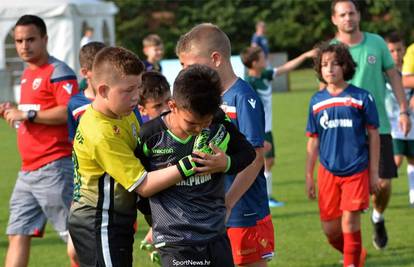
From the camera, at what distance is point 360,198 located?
7688mm

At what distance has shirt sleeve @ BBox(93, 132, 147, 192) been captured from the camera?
15.8 ft

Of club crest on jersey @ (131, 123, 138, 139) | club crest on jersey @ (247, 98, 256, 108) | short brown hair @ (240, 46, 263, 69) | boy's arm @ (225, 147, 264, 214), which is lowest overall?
short brown hair @ (240, 46, 263, 69)

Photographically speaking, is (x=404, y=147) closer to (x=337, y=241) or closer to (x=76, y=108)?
(x=337, y=241)

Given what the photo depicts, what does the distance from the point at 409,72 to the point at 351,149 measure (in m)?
2.68

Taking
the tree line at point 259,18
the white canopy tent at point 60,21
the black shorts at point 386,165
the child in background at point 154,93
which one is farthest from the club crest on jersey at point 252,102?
the tree line at point 259,18

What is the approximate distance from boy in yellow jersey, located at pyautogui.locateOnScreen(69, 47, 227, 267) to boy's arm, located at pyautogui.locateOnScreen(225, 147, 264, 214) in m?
0.51

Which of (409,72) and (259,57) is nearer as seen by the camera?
(409,72)

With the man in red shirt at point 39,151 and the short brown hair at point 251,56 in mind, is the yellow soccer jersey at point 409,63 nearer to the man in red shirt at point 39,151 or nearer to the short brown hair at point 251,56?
the short brown hair at point 251,56

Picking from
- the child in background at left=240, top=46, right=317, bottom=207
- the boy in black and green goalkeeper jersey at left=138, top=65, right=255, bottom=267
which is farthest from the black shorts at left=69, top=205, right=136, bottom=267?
the child in background at left=240, top=46, right=317, bottom=207

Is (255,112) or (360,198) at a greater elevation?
(255,112)

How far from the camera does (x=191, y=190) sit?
4.93 metres

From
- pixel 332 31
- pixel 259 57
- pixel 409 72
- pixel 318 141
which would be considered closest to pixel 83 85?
pixel 259 57

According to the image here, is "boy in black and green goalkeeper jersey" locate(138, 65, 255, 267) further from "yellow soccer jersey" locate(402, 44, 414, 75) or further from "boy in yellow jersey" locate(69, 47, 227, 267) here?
"yellow soccer jersey" locate(402, 44, 414, 75)

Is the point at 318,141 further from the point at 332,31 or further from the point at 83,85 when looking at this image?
the point at 332,31
